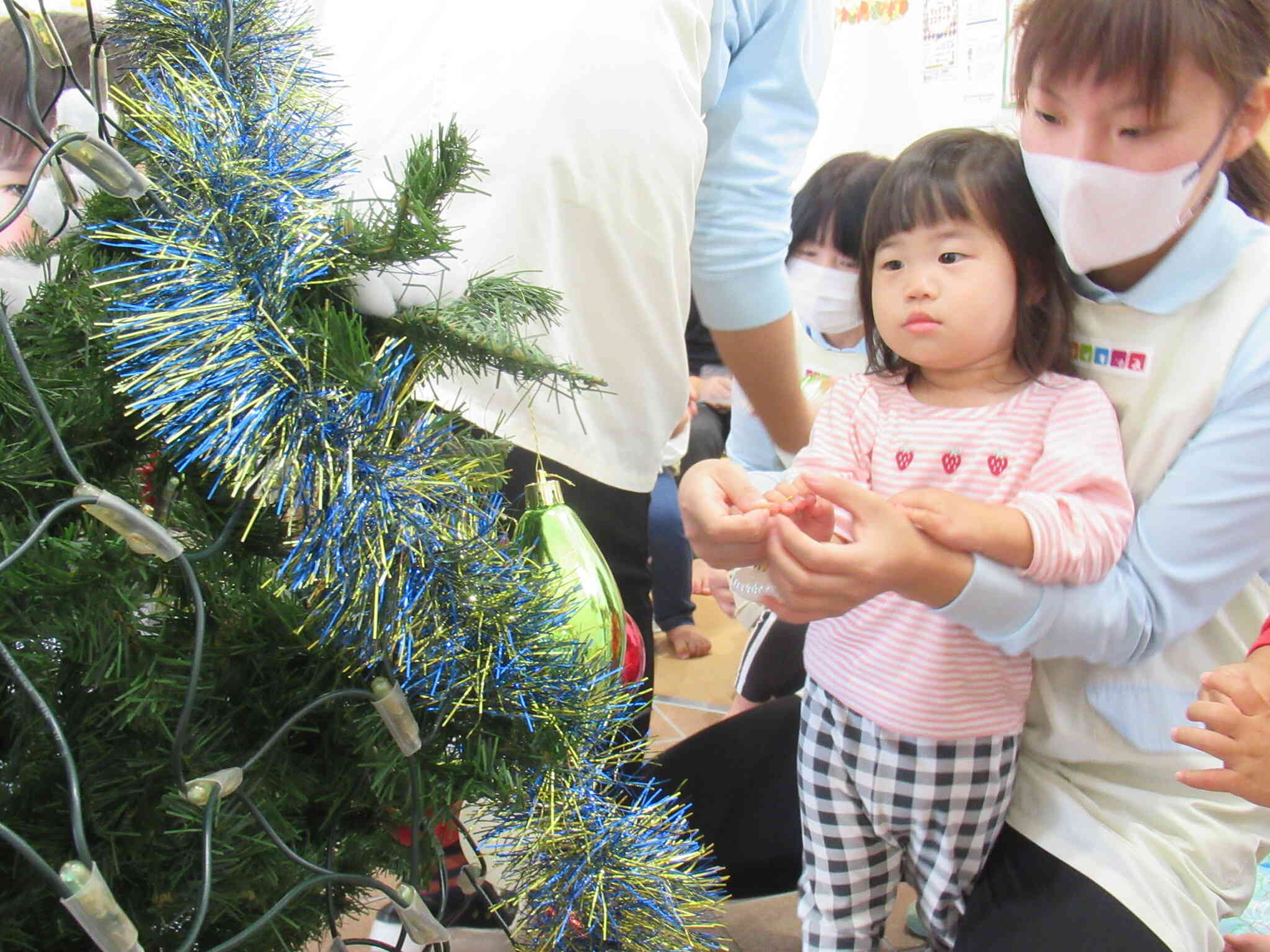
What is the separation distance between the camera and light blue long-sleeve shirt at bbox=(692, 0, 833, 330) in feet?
2.83

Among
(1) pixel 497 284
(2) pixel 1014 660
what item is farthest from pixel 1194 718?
(1) pixel 497 284

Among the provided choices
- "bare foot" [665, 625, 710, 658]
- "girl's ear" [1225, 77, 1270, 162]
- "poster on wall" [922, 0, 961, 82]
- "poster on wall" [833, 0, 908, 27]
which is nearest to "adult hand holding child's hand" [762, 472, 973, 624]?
"girl's ear" [1225, 77, 1270, 162]

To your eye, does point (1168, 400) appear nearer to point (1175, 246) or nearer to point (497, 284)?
point (1175, 246)

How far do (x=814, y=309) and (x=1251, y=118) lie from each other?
2.16 ft

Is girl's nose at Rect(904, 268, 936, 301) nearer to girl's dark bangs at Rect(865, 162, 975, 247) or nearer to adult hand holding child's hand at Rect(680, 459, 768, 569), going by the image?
girl's dark bangs at Rect(865, 162, 975, 247)

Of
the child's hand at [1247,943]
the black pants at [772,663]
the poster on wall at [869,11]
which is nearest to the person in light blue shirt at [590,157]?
the black pants at [772,663]

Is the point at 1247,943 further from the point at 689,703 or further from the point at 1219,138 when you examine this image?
the point at 689,703

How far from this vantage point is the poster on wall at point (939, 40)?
7.76 ft

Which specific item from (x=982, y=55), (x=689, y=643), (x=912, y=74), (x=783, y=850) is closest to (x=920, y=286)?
(x=783, y=850)

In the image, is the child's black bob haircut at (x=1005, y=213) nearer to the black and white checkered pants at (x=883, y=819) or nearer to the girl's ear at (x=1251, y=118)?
the girl's ear at (x=1251, y=118)

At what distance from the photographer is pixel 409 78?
0.66 m

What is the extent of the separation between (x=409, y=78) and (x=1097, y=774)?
0.73 meters

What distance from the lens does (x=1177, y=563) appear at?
0.65 metres

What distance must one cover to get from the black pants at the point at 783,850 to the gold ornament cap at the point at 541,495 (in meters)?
0.33
